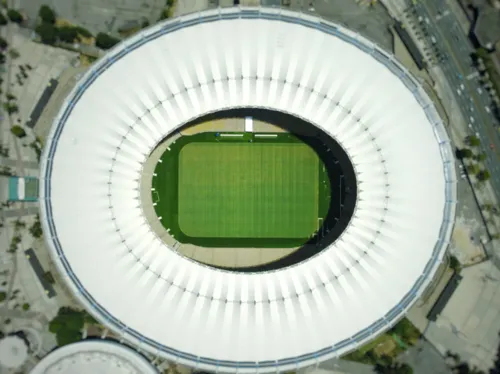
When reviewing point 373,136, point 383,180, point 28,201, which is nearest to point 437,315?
point 383,180

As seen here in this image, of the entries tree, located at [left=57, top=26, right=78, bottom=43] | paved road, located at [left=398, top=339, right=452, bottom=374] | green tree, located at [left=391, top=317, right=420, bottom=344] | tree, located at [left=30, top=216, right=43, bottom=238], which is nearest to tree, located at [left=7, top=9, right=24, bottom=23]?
tree, located at [left=57, top=26, right=78, bottom=43]

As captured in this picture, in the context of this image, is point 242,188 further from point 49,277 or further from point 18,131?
point 18,131

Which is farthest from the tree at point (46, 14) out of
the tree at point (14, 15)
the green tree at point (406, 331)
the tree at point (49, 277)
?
the green tree at point (406, 331)

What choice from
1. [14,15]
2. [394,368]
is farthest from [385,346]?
[14,15]

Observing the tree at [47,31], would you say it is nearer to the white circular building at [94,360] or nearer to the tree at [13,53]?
the tree at [13,53]

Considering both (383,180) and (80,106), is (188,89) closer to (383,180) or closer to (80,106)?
(80,106)
